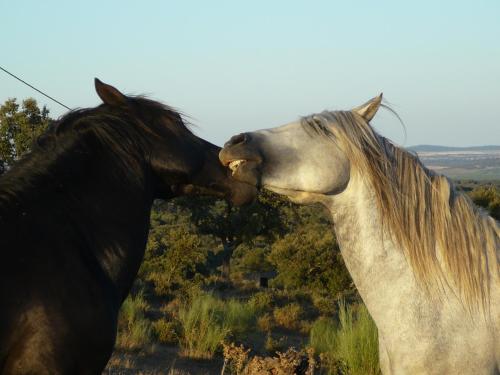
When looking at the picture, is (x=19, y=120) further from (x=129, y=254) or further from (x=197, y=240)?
(x=129, y=254)

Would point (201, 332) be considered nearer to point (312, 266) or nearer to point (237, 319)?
point (237, 319)

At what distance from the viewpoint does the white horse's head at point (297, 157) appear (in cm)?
338

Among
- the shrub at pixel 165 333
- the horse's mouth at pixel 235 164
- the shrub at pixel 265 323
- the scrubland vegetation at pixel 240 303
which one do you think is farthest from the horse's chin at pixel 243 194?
the shrub at pixel 265 323

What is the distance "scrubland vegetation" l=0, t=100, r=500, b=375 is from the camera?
724 cm

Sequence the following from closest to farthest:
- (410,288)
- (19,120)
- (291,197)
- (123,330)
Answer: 1. (410,288)
2. (291,197)
3. (123,330)
4. (19,120)

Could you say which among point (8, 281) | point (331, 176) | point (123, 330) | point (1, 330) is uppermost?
point (331, 176)

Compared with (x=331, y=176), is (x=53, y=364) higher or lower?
lower

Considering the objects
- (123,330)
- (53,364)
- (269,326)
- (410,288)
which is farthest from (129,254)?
(269,326)

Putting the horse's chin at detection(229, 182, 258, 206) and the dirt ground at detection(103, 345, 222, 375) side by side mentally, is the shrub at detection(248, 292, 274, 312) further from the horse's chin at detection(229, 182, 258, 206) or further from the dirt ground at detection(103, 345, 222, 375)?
the horse's chin at detection(229, 182, 258, 206)

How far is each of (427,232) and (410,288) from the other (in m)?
0.28

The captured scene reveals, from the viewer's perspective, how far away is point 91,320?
3000mm

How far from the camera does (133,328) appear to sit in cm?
925

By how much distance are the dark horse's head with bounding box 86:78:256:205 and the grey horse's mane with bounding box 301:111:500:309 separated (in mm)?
627

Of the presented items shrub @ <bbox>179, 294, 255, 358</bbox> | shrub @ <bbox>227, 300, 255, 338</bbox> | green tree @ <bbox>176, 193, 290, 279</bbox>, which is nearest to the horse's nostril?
shrub @ <bbox>179, 294, 255, 358</bbox>
